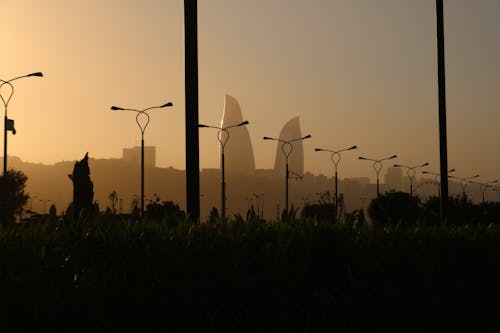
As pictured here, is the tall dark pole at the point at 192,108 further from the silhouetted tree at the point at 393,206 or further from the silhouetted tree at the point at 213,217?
the silhouetted tree at the point at 393,206

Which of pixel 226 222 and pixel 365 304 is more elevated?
pixel 226 222

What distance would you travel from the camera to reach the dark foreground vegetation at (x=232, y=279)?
5.65 meters

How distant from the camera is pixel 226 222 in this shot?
761cm

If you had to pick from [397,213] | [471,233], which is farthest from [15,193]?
[471,233]

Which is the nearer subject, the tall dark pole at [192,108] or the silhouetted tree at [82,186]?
the tall dark pole at [192,108]

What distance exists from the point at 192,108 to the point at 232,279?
4.57 meters

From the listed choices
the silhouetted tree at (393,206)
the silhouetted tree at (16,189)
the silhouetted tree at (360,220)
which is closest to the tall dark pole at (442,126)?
the silhouetted tree at (360,220)

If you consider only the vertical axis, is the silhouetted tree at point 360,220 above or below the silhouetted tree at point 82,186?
below

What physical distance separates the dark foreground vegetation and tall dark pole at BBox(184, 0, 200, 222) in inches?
97.0

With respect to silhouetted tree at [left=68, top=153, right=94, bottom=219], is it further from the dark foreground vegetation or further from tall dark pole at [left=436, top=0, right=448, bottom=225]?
the dark foreground vegetation

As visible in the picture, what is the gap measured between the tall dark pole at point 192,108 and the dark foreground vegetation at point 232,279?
2.46 m

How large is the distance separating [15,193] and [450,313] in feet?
297

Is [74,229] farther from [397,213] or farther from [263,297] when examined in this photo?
[397,213]

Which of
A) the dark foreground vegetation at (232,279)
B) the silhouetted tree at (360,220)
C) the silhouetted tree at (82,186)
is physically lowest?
the dark foreground vegetation at (232,279)
